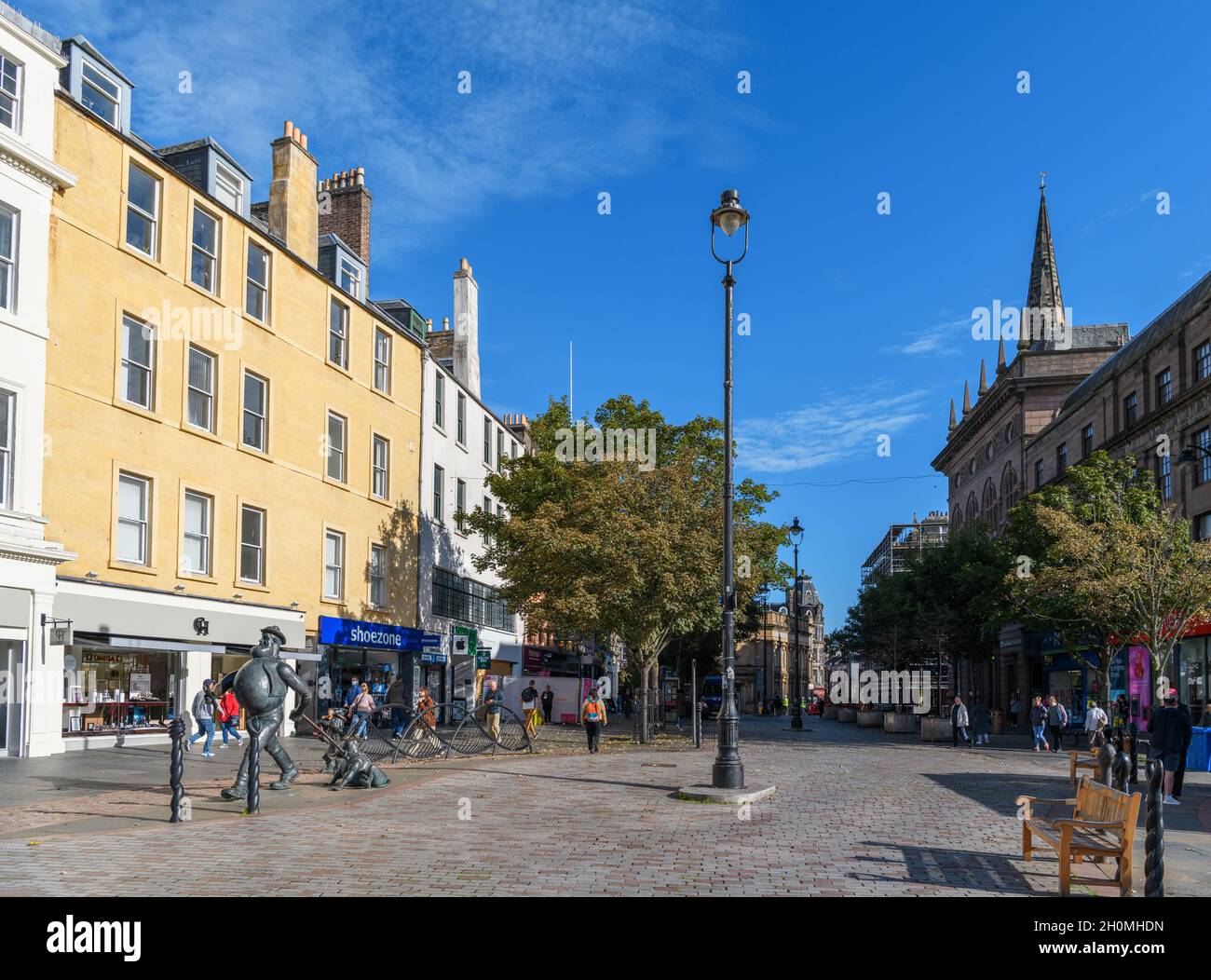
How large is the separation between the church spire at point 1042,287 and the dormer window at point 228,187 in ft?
185

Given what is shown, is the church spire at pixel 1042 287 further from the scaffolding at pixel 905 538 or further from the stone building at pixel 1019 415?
the scaffolding at pixel 905 538

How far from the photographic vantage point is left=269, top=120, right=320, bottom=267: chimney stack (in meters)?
31.4

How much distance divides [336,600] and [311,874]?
23.9 m

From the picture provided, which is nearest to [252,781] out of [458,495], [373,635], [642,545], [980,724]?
[642,545]

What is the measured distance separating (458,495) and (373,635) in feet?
34.1

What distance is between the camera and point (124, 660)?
24.0 meters

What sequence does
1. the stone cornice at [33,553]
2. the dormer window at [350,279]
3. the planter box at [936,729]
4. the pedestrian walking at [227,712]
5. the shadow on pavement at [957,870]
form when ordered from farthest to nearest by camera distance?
the planter box at [936,729] < the dormer window at [350,279] < the pedestrian walking at [227,712] < the stone cornice at [33,553] < the shadow on pavement at [957,870]

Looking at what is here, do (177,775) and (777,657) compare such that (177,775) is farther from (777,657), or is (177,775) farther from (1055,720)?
(777,657)

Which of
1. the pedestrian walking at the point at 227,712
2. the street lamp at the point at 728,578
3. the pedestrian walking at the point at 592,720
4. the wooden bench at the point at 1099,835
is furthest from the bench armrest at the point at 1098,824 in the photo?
the pedestrian walking at the point at 227,712

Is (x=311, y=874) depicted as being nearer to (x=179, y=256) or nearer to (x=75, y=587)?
(x=75, y=587)

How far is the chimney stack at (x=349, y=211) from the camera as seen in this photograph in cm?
3750

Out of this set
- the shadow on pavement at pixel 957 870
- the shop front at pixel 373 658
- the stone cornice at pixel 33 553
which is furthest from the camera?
the shop front at pixel 373 658
